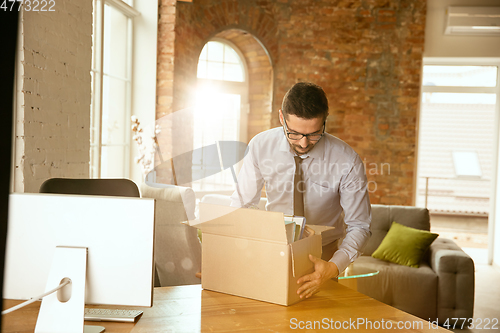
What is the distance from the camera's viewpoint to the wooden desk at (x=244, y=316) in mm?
1084

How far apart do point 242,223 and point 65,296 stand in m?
0.52

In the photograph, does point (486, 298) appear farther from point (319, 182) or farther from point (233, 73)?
point (233, 73)

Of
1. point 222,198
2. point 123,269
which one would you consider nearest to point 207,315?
point 123,269

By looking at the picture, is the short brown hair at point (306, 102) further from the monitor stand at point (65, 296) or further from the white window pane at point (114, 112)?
the white window pane at point (114, 112)

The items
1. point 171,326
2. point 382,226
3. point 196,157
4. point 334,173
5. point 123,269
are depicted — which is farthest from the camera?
point 196,157

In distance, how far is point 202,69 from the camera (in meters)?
4.51

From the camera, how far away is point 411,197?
461cm

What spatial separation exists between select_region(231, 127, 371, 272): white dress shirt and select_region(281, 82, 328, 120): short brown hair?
0.26 metres

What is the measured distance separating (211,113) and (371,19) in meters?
2.08

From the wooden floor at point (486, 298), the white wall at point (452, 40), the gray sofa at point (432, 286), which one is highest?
the white wall at point (452, 40)

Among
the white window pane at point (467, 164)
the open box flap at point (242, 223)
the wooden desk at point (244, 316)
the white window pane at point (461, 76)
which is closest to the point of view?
the wooden desk at point (244, 316)

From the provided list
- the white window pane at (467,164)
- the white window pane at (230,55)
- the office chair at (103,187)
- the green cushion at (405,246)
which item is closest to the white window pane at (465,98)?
the white window pane at (467,164)

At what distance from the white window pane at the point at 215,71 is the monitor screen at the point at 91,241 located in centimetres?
377

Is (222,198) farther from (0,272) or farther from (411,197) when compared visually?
(0,272)
